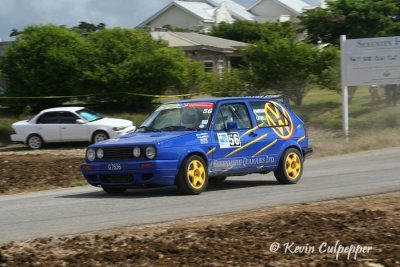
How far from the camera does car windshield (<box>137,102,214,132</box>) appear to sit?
13.3 meters

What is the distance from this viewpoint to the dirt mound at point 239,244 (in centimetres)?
739

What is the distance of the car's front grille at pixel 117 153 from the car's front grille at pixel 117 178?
0.28 m

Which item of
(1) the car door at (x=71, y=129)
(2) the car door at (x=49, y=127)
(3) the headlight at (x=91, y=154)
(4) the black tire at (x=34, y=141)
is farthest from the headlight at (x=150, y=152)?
(4) the black tire at (x=34, y=141)

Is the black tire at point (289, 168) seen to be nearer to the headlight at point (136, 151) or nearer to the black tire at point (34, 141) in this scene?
the headlight at point (136, 151)

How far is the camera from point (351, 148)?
901 inches

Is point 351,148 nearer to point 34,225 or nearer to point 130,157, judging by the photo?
point 130,157

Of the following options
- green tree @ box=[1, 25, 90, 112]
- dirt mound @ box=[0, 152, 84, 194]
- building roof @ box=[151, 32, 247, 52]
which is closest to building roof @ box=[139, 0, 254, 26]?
building roof @ box=[151, 32, 247, 52]

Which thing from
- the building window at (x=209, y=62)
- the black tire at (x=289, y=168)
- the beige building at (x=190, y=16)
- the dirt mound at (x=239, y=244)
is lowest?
the dirt mound at (x=239, y=244)

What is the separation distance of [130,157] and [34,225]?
111 inches

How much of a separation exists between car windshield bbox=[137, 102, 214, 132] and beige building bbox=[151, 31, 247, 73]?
35812mm

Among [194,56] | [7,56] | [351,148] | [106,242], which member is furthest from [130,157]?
[194,56]

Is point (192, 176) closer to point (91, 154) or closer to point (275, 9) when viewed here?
point (91, 154)

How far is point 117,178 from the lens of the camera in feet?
42.3

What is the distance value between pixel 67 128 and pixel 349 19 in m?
16.3
